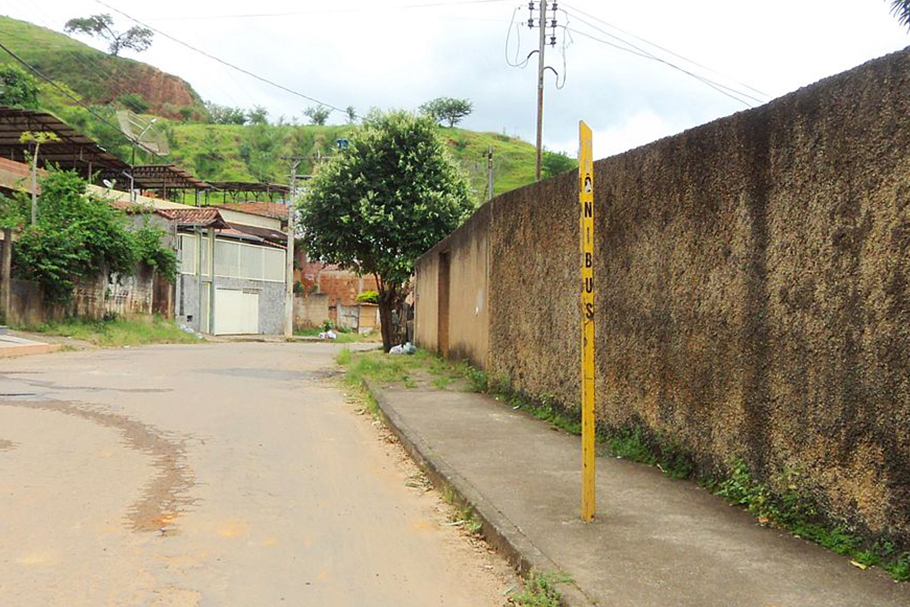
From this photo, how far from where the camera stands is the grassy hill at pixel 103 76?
4348 inches

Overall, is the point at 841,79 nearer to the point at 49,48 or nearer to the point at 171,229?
the point at 171,229

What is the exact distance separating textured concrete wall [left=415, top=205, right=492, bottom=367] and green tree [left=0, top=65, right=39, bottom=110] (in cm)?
4297

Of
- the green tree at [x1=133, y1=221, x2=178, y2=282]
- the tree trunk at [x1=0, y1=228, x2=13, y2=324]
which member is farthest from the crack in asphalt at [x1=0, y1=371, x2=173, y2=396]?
the green tree at [x1=133, y1=221, x2=178, y2=282]

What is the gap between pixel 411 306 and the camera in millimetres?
30219

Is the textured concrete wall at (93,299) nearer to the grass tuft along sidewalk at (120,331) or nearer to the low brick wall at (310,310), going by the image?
the grass tuft along sidewalk at (120,331)

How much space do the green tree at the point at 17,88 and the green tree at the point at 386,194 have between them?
3995 centimetres

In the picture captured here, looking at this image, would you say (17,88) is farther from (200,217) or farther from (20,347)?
(20,347)

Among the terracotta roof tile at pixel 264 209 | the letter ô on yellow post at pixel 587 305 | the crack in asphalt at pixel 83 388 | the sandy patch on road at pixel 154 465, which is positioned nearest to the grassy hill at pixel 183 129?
the terracotta roof tile at pixel 264 209

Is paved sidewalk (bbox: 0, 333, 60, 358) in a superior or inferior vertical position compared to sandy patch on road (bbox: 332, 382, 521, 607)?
superior

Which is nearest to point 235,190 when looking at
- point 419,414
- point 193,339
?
point 193,339

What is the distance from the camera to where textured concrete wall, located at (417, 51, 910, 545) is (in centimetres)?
426

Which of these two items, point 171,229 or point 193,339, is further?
point 171,229

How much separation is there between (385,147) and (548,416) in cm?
1168

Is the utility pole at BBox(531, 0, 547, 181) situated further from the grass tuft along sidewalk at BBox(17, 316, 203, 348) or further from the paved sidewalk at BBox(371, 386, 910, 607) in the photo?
the paved sidewalk at BBox(371, 386, 910, 607)
